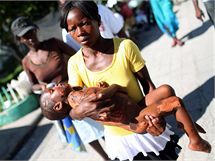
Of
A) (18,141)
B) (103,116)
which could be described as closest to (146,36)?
(18,141)

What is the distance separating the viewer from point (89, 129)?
4.04 meters

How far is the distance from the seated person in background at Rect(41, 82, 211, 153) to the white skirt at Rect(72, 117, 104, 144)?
1.50 metres

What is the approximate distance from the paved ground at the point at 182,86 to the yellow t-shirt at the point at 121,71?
4.72 ft

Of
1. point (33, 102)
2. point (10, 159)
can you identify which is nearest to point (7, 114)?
point (33, 102)

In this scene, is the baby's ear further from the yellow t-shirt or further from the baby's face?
the yellow t-shirt

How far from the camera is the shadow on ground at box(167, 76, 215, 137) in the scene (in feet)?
15.7

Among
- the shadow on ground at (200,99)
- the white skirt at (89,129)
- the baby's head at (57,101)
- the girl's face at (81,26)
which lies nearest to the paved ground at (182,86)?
the shadow on ground at (200,99)

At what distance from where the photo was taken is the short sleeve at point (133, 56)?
239 cm

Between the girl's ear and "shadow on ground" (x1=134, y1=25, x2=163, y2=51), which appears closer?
the girl's ear

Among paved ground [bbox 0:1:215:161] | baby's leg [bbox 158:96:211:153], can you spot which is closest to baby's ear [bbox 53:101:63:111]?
baby's leg [bbox 158:96:211:153]

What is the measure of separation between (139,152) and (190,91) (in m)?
3.04

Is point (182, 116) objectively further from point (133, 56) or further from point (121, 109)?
point (133, 56)

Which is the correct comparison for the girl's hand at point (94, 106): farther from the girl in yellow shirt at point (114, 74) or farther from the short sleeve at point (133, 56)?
the short sleeve at point (133, 56)

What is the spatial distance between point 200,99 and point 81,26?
3.14 meters
